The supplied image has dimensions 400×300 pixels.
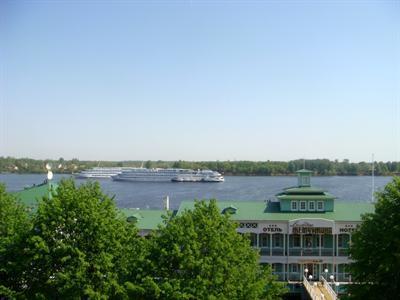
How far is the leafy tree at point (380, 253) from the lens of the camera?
21328 mm

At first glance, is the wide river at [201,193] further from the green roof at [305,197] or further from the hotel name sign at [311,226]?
the hotel name sign at [311,226]

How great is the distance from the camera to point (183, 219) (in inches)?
902

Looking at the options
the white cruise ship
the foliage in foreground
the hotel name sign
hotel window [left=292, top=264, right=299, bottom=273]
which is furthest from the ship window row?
the white cruise ship

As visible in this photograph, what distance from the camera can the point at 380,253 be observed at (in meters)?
21.8

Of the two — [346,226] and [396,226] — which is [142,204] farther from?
[396,226]

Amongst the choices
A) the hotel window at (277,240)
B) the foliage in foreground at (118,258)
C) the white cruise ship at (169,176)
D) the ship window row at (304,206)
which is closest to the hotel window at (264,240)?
the hotel window at (277,240)

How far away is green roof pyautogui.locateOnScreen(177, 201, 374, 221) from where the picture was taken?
3778 cm

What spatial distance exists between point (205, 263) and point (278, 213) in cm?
1909

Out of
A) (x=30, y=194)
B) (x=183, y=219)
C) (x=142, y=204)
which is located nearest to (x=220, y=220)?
(x=183, y=219)

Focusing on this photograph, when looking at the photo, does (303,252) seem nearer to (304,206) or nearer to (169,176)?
(304,206)

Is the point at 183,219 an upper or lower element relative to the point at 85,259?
upper

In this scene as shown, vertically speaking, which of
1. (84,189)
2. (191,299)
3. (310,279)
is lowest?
(310,279)

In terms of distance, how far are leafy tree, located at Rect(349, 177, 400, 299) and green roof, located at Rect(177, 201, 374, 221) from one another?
46.6ft

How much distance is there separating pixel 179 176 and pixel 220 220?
164m
